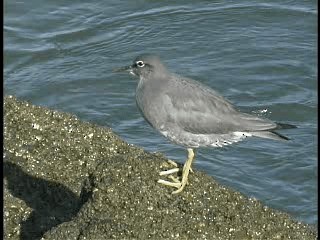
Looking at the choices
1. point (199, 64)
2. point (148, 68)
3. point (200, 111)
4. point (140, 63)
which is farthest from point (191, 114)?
point (199, 64)

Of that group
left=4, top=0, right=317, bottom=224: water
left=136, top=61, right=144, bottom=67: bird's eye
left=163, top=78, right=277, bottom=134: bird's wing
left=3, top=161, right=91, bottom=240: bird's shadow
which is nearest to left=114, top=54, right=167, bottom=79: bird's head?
left=136, top=61, right=144, bottom=67: bird's eye

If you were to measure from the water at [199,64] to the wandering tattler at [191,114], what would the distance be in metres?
2.36

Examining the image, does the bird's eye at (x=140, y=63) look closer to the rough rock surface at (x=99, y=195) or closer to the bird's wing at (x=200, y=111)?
the bird's wing at (x=200, y=111)

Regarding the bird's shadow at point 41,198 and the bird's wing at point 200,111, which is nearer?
the bird's shadow at point 41,198

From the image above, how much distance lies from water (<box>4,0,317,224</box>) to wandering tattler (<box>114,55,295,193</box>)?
7.74ft

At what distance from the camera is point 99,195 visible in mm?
6586

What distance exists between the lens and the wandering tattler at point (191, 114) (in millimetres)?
7629

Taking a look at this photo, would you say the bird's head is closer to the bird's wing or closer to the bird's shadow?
the bird's wing

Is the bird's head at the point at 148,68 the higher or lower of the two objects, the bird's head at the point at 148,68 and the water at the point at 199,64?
the higher

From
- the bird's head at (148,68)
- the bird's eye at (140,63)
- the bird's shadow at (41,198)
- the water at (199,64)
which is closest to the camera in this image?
the bird's shadow at (41,198)

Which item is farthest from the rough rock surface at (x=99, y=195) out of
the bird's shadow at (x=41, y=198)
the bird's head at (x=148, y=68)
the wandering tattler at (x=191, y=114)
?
the bird's head at (x=148, y=68)

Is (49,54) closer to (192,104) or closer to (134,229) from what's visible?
(192,104)

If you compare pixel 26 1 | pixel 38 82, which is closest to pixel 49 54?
pixel 38 82

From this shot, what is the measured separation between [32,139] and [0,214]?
907 millimetres
